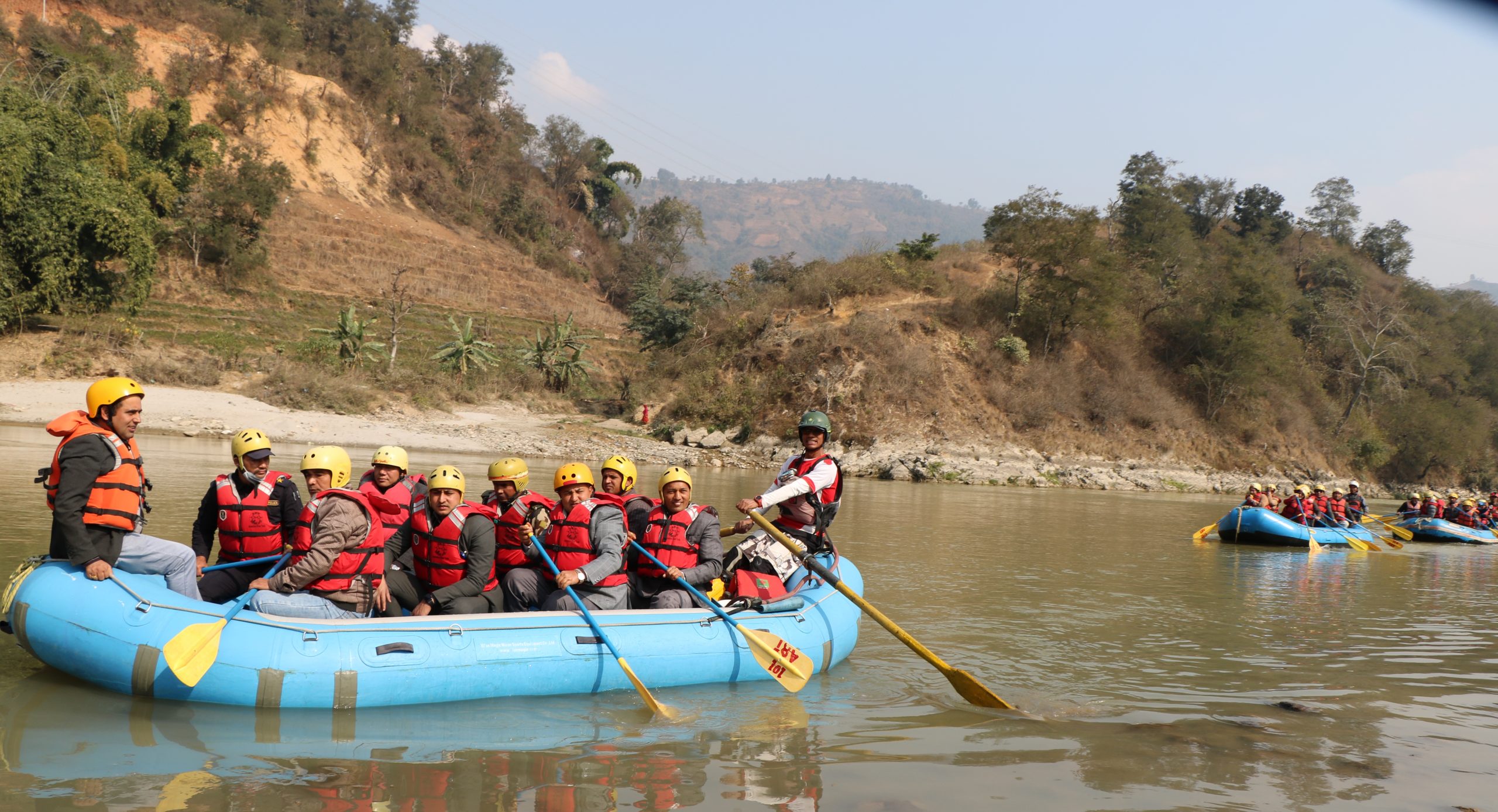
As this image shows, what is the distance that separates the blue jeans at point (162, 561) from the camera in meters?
5.37

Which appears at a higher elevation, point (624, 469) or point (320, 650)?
point (624, 469)

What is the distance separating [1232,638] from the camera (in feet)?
27.7

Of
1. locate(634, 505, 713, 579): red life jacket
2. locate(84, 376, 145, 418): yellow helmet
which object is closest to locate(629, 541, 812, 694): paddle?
locate(634, 505, 713, 579): red life jacket

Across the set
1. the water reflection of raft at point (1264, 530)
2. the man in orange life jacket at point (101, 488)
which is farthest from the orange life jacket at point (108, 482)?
A: the water reflection of raft at point (1264, 530)

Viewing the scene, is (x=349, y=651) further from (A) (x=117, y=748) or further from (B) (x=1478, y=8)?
(B) (x=1478, y=8)

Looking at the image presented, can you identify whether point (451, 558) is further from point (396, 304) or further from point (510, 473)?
point (396, 304)

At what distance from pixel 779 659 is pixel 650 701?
3.30 ft

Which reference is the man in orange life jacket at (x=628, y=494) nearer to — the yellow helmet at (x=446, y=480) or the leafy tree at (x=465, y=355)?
the yellow helmet at (x=446, y=480)

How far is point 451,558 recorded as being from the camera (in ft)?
20.1

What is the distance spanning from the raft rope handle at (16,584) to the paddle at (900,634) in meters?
4.12

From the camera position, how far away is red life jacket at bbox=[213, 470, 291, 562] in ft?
19.7

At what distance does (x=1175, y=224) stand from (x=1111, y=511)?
26929mm

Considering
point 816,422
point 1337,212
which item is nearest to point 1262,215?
point 1337,212

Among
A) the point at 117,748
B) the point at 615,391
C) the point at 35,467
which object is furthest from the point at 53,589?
the point at 615,391
